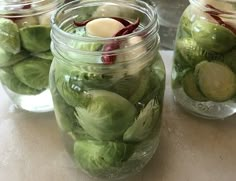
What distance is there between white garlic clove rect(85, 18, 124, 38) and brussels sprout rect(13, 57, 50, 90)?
0.09 m

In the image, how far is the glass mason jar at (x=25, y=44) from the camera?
1.43 feet

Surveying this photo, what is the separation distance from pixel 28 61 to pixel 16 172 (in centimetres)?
13

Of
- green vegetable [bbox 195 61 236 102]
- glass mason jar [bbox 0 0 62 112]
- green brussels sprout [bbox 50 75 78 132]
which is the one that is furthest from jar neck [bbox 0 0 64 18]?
green vegetable [bbox 195 61 236 102]

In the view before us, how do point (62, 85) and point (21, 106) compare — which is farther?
point (21, 106)

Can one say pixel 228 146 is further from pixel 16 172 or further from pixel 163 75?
pixel 16 172

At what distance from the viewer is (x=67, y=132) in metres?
0.40

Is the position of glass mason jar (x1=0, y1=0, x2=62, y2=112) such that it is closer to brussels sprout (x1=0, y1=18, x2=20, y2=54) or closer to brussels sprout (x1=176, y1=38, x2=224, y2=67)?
brussels sprout (x1=0, y1=18, x2=20, y2=54)

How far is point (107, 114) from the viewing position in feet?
1.15

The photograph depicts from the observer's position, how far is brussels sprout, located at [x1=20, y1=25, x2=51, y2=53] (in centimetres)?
43

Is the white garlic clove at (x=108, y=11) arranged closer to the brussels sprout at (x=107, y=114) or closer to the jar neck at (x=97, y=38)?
the jar neck at (x=97, y=38)

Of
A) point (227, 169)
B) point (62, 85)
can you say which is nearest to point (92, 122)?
point (62, 85)

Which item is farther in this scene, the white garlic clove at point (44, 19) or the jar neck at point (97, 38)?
the white garlic clove at point (44, 19)

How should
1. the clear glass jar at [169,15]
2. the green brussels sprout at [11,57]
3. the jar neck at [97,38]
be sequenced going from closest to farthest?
1. the jar neck at [97,38]
2. the green brussels sprout at [11,57]
3. the clear glass jar at [169,15]

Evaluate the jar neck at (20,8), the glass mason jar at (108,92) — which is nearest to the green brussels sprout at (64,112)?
the glass mason jar at (108,92)
